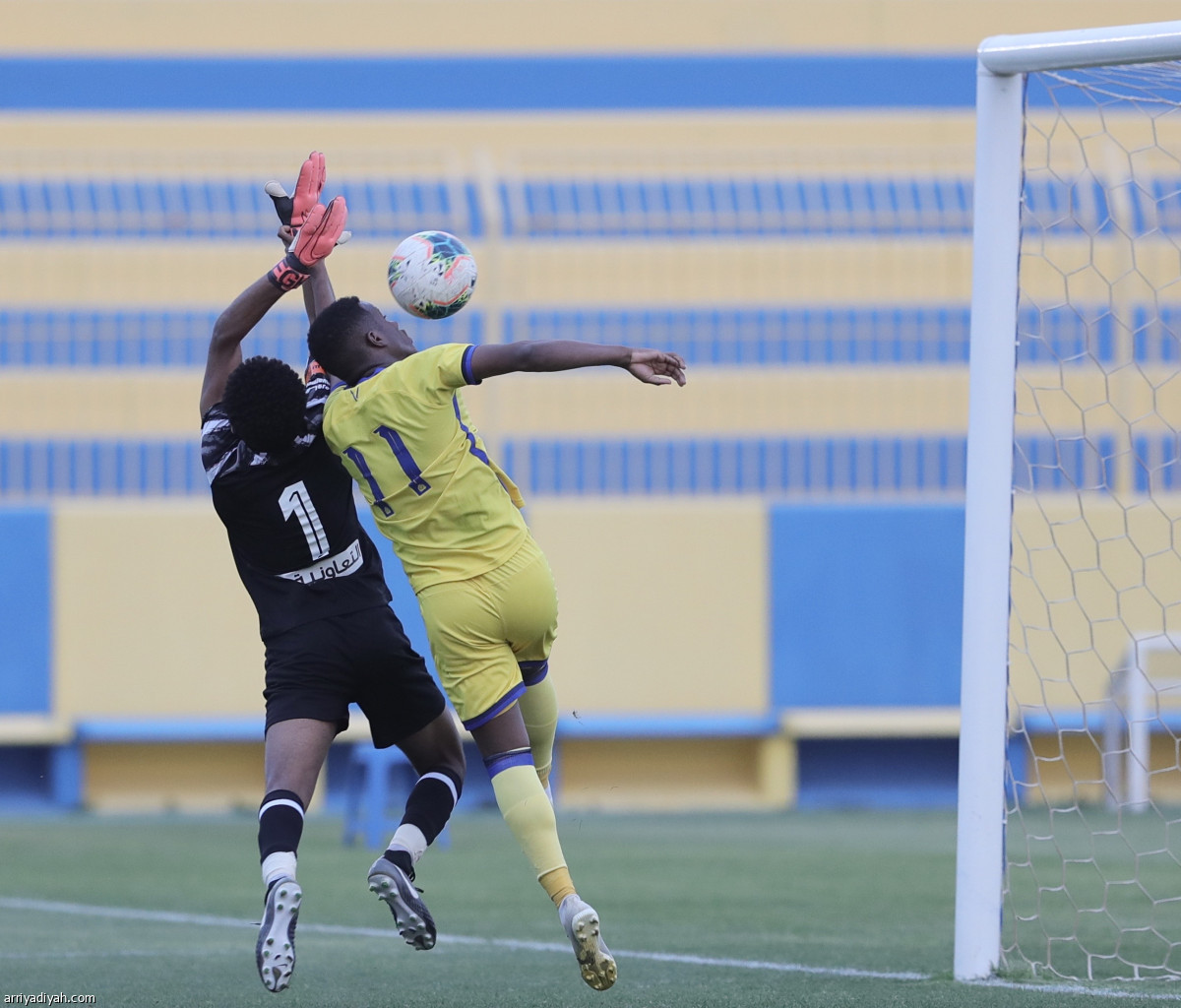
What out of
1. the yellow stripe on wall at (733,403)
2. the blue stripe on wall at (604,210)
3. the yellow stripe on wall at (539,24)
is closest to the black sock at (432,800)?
the yellow stripe on wall at (733,403)

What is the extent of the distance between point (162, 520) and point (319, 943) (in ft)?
20.0

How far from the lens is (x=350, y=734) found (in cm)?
1204

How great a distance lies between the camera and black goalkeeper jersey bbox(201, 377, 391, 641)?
5047 mm

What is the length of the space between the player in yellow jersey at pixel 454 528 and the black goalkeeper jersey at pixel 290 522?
0.12m

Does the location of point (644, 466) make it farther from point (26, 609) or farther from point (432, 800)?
point (432, 800)

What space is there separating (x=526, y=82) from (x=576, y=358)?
17.7m

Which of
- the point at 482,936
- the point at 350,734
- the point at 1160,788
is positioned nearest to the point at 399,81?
the point at 350,734

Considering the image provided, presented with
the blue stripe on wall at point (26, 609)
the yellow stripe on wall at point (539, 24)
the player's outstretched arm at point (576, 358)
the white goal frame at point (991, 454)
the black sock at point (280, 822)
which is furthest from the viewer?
the yellow stripe on wall at point (539, 24)

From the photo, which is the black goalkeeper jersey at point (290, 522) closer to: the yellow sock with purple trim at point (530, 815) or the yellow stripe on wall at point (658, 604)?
the yellow sock with purple trim at point (530, 815)

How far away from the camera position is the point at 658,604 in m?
12.5

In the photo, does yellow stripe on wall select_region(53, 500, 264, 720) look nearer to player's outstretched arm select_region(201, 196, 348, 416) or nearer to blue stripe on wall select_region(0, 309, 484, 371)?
blue stripe on wall select_region(0, 309, 484, 371)

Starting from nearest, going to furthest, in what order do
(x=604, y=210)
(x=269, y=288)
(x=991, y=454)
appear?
(x=269, y=288), (x=991, y=454), (x=604, y=210)

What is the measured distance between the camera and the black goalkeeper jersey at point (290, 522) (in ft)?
16.6

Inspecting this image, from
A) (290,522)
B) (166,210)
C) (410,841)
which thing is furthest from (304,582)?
(166,210)
